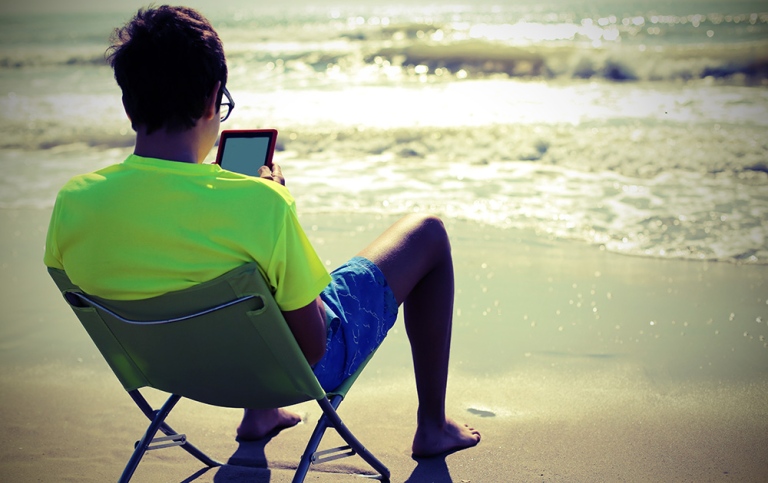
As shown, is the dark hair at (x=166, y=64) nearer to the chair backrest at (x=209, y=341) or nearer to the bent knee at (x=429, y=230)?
the chair backrest at (x=209, y=341)

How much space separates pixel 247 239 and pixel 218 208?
0.09 m

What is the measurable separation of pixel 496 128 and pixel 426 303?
22.7 ft

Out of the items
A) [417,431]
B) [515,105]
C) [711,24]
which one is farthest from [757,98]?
[711,24]

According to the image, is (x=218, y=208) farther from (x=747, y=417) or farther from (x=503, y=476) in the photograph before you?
(x=747, y=417)

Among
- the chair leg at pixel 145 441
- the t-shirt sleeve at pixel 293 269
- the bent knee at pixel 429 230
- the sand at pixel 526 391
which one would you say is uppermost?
the t-shirt sleeve at pixel 293 269

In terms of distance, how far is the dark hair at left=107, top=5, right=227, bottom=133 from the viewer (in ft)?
5.58

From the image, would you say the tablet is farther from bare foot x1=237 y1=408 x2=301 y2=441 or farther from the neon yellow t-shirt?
bare foot x1=237 y1=408 x2=301 y2=441

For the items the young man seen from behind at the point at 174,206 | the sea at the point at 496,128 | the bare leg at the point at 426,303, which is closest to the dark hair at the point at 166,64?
the young man seen from behind at the point at 174,206

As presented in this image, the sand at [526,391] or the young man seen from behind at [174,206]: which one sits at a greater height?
the young man seen from behind at [174,206]

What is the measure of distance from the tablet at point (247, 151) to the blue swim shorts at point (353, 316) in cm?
40

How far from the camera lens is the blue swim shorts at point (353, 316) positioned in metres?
2.13

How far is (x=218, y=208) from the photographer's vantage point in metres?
1.69

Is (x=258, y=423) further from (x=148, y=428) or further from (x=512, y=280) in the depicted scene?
(x=512, y=280)

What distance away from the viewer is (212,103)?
5.87 ft
